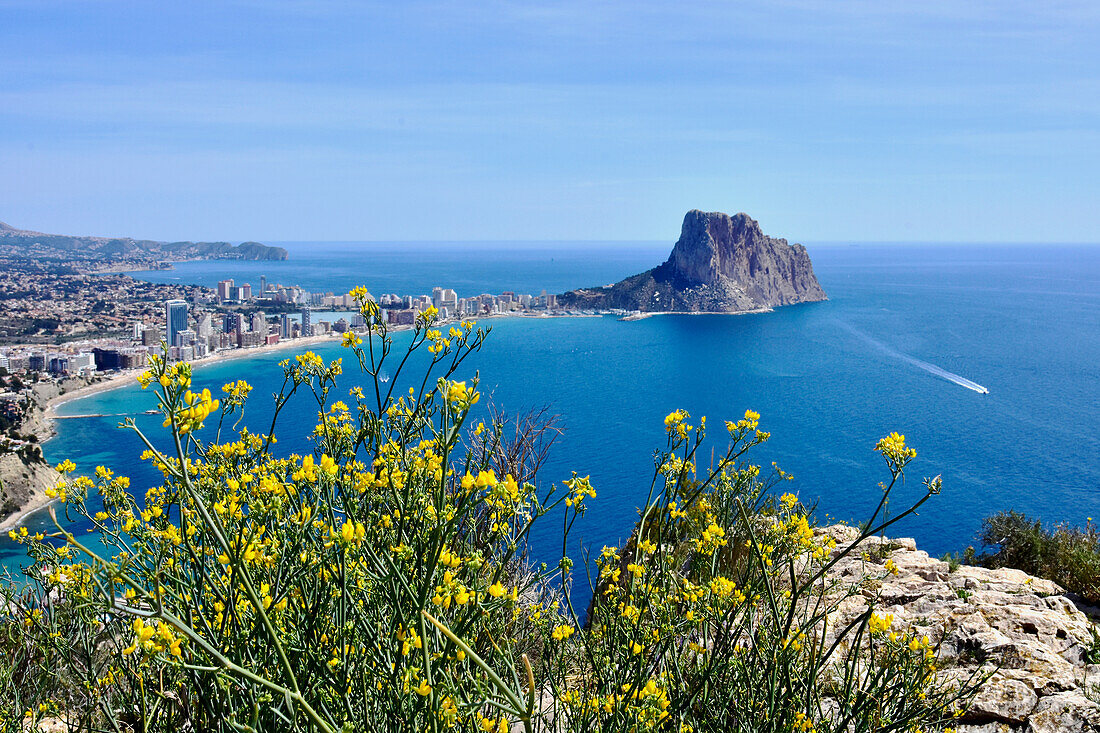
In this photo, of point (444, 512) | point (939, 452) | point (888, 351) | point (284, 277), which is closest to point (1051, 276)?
point (888, 351)

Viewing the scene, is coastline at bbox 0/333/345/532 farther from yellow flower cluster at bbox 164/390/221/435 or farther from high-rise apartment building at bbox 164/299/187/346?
yellow flower cluster at bbox 164/390/221/435

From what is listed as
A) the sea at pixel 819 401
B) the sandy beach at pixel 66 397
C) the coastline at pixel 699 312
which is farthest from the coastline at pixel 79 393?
the coastline at pixel 699 312

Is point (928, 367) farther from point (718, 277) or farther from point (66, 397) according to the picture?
point (66, 397)

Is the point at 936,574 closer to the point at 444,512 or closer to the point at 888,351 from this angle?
the point at 444,512

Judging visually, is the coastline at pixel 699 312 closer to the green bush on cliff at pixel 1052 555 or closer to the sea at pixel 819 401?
the sea at pixel 819 401

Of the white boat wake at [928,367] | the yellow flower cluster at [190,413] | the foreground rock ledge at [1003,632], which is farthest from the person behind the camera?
the white boat wake at [928,367]

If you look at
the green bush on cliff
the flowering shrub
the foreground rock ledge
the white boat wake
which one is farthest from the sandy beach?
the white boat wake

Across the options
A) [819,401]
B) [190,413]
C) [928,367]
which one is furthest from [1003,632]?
[928,367]
